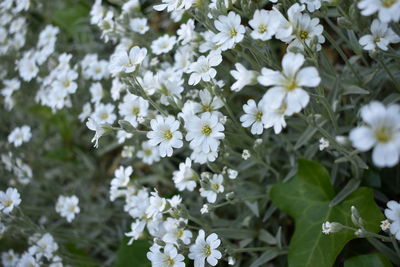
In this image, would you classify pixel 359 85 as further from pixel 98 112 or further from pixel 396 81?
pixel 98 112

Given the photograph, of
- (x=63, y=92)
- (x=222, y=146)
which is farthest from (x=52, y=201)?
(x=222, y=146)

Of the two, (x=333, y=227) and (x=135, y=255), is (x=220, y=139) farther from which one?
(x=135, y=255)

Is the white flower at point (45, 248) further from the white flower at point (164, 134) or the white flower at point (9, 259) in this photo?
the white flower at point (164, 134)

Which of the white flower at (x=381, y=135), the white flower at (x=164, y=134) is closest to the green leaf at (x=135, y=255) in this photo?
the white flower at (x=164, y=134)

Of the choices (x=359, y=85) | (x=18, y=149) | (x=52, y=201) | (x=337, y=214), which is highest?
(x=359, y=85)

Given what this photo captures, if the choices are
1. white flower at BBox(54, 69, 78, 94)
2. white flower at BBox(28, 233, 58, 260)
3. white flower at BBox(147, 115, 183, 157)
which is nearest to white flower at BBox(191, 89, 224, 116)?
white flower at BBox(147, 115, 183, 157)
